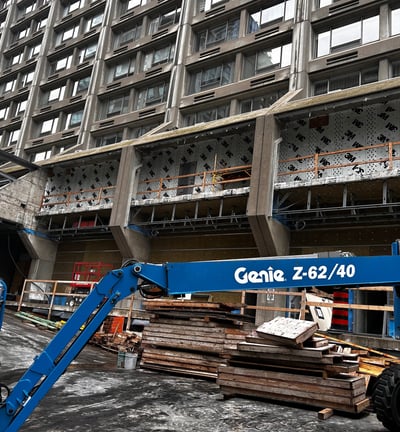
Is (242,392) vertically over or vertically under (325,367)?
under

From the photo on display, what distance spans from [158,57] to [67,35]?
13.0m

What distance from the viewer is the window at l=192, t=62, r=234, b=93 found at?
2442cm

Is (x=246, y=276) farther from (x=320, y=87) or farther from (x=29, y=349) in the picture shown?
(x=320, y=87)

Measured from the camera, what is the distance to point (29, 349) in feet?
39.8

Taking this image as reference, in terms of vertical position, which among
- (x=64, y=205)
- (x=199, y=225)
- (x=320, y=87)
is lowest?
(x=199, y=225)

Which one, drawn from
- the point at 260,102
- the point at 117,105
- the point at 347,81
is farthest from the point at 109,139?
the point at 347,81

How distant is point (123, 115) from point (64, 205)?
24.7ft

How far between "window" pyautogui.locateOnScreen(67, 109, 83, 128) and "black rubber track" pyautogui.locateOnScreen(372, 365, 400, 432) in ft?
100

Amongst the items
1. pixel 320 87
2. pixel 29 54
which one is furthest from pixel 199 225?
pixel 29 54

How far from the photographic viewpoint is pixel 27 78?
3806 cm

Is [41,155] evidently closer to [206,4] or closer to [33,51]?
[33,51]

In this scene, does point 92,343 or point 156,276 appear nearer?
point 156,276

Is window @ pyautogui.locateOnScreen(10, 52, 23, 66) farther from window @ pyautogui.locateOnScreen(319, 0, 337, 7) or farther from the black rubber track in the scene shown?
the black rubber track

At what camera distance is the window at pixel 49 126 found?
109 feet
